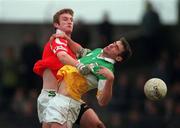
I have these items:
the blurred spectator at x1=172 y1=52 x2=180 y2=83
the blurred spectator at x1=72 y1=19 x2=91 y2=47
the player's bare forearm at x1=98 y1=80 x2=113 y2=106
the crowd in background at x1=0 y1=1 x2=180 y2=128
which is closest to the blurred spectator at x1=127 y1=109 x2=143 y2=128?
the crowd in background at x1=0 y1=1 x2=180 y2=128

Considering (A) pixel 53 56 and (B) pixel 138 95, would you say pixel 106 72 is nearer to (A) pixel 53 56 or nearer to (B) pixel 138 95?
(A) pixel 53 56

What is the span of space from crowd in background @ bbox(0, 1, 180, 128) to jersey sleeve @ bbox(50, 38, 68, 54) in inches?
248

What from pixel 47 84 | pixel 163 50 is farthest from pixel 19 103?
pixel 47 84

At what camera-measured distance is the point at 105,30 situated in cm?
2284

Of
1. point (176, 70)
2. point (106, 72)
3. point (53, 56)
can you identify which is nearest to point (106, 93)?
point (106, 72)

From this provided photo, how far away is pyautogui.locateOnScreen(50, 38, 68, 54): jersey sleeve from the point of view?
48.2 feet

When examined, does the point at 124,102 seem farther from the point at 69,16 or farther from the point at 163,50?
the point at 69,16

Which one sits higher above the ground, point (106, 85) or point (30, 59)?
point (106, 85)

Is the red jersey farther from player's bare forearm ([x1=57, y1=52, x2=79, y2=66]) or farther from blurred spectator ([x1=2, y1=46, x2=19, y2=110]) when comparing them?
blurred spectator ([x1=2, y1=46, x2=19, y2=110])

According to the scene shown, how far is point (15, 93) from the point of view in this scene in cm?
2302

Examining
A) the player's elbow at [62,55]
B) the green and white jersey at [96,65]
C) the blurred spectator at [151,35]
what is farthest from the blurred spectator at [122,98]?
the player's elbow at [62,55]

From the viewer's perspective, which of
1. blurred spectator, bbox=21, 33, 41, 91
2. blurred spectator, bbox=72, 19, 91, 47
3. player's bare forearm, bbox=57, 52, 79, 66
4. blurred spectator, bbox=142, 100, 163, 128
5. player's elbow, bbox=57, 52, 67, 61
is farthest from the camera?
blurred spectator, bbox=21, 33, 41, 91

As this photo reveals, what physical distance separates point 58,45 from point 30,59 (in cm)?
776

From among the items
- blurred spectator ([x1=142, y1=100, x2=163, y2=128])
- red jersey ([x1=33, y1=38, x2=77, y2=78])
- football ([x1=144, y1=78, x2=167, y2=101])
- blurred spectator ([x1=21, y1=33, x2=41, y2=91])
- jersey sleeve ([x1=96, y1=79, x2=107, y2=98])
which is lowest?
blurred spectator ([x1=142, y1=100, x2=163, y2=128])
